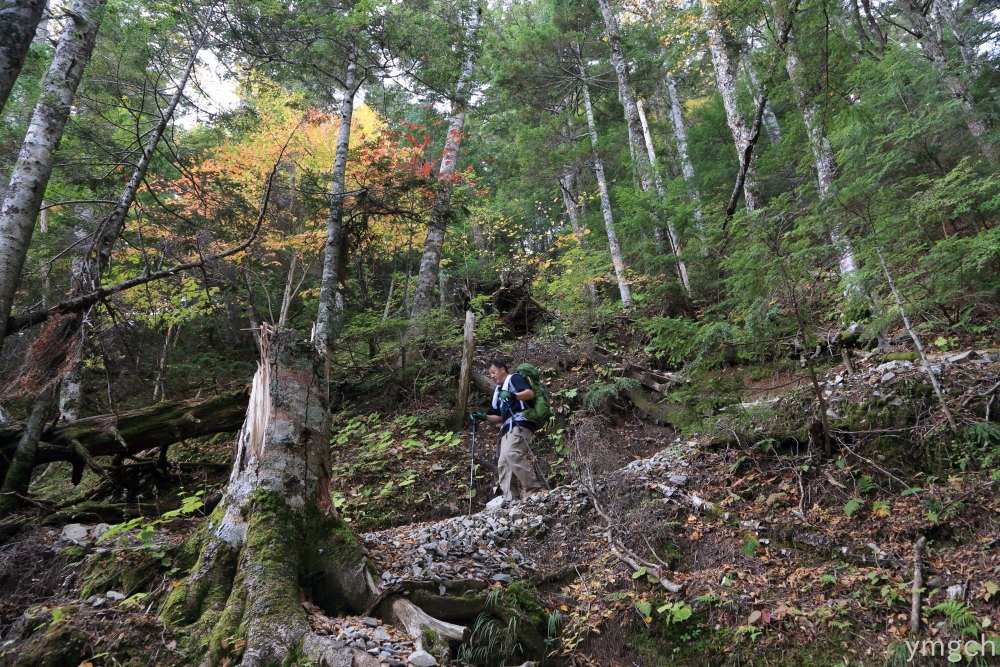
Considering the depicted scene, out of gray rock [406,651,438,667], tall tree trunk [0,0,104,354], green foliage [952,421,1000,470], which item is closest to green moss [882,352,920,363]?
green foliage [952,421,1000,470]

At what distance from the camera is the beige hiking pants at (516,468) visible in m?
6.82

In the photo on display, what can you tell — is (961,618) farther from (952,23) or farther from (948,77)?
(952,23)

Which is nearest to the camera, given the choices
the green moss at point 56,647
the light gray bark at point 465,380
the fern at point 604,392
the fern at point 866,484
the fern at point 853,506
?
the green moss at point 56,647

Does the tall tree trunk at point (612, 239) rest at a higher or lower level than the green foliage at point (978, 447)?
higher

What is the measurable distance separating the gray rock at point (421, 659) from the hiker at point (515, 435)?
3.82m

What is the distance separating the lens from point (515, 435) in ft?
22.6

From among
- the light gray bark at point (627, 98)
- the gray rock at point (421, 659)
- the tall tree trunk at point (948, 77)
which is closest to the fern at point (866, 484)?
the gray rock at point (421, 659)

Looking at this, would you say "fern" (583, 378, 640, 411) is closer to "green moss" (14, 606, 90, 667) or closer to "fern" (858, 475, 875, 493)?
"fern" (858, 475, 875, 493)

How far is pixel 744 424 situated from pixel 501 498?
339 cm

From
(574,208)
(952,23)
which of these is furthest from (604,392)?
(574,208)

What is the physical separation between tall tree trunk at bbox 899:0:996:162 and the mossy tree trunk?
1091 centimetres

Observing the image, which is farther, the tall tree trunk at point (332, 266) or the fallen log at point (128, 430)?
the tall tree trunk at point (332, 266)

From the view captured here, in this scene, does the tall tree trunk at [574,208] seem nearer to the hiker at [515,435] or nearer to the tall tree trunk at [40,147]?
the hiker at [515,435]

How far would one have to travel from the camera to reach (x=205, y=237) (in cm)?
1157
